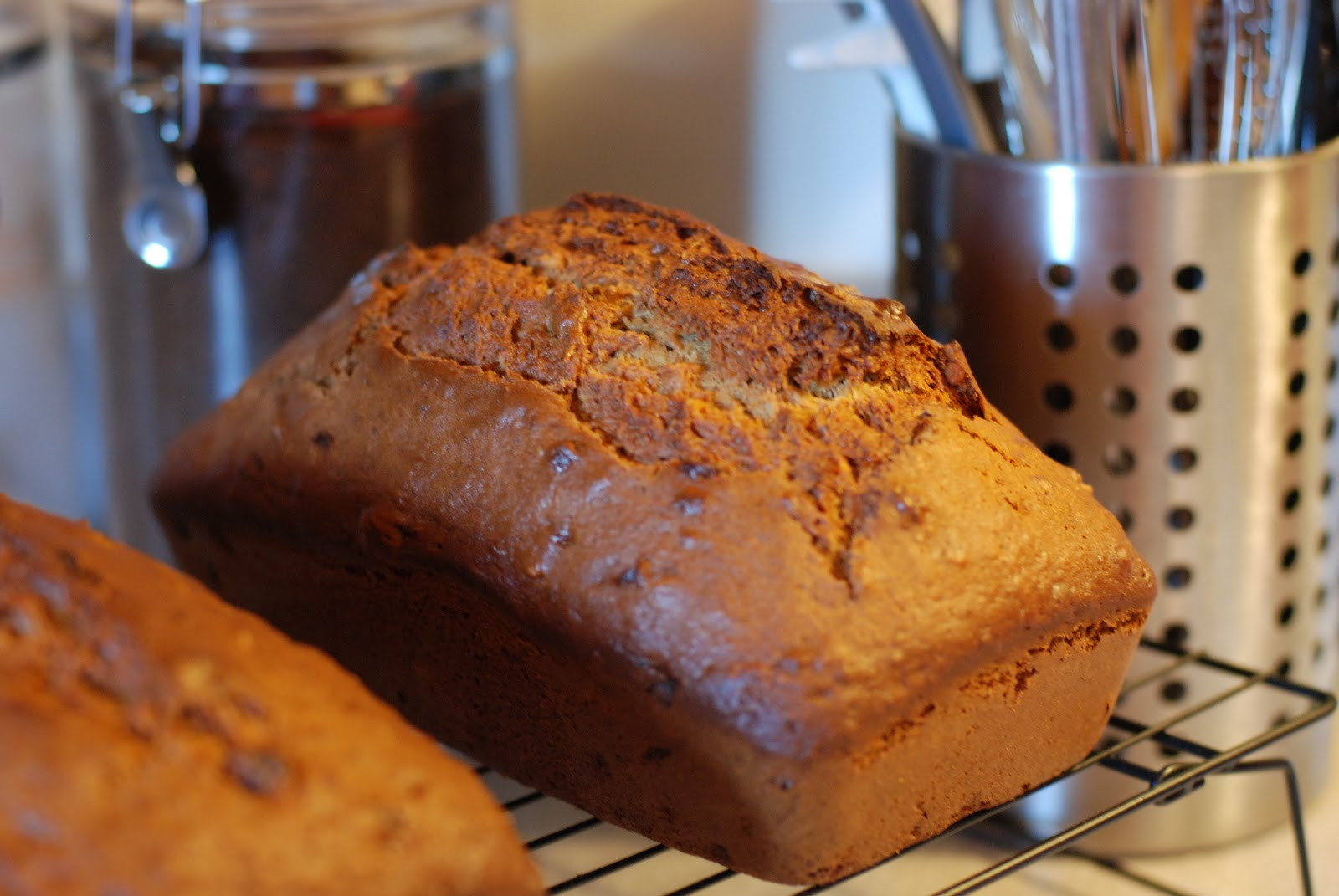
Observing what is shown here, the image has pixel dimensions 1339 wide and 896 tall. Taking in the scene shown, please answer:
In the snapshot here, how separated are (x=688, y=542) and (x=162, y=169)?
53 cm

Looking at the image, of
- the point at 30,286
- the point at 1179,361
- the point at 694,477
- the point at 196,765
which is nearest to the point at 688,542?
the point at 694,477

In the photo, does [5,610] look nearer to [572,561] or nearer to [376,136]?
[572,561]

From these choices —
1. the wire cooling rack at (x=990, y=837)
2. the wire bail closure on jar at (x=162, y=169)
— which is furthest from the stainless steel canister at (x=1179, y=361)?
the wire bail closure on jar at (x=162, y=169)

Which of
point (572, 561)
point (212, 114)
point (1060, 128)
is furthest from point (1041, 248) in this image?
point (212, 114)

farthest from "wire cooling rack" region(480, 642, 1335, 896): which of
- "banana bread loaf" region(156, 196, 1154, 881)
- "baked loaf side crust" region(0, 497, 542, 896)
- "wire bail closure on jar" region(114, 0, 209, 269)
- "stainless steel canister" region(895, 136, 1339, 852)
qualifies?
"wire bail closure on jar" region(114, 0, 209, 269)

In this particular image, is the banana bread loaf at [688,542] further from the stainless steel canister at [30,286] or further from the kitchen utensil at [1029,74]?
the stainless steel canister at [30,286]

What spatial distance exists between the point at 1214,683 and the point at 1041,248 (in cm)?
29

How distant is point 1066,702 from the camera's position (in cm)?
64

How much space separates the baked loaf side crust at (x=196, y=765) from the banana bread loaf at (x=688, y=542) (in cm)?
11

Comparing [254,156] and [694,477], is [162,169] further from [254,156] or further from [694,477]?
[694,477]

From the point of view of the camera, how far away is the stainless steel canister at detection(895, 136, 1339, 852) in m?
0.78

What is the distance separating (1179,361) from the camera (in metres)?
0.79

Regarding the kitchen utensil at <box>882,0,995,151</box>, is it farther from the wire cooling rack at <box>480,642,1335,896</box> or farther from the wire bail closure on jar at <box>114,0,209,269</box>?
the wire bail closure on jar at <box>114,0,209,269</box>

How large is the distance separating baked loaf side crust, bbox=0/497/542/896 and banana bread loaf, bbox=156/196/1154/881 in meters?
0.11
